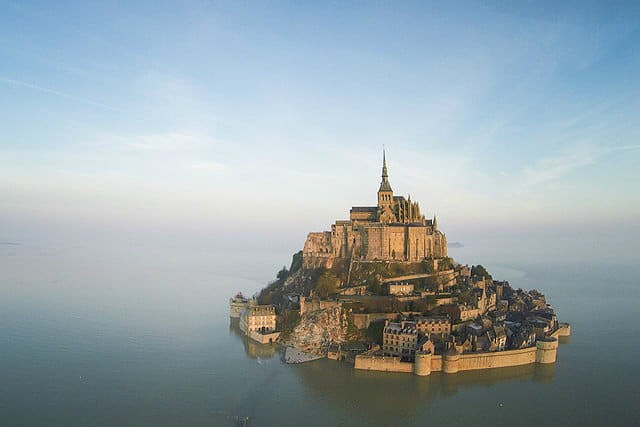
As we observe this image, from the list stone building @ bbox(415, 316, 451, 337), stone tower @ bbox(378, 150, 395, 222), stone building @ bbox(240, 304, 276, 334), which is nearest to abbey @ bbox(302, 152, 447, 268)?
stone tower @ bbox(378, 150, 395, 222)

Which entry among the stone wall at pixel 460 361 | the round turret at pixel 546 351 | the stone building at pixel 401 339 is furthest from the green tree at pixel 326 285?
the round turret at pixel 546 351

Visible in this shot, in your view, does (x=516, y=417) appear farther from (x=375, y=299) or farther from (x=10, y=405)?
(x=10, y=405)

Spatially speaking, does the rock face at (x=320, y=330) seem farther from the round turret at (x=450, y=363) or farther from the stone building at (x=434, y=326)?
the round turret at (x=450, y=363)

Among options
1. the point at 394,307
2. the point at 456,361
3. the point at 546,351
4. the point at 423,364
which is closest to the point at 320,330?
the point at 394,307

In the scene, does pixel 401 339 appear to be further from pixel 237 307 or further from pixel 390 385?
pixel 237 307

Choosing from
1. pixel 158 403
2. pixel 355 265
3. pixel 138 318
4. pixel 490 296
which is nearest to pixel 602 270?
pixel 490 296

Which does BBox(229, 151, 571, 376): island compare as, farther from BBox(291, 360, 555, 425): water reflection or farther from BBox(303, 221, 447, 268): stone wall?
BBox(291, 360, 555, 425): water reflection
